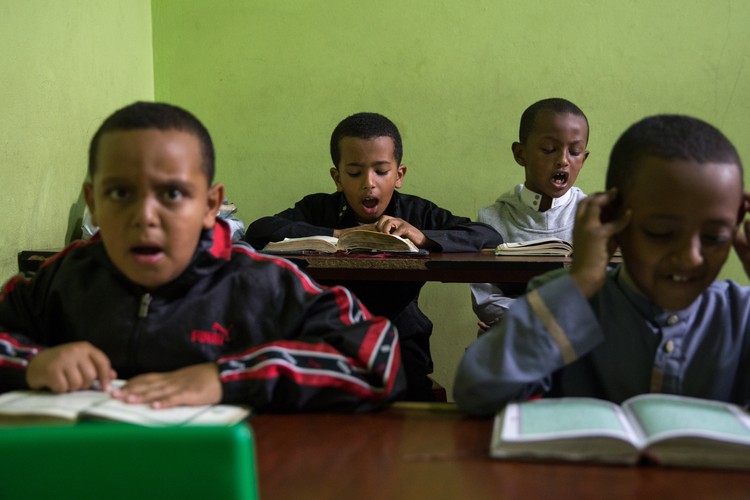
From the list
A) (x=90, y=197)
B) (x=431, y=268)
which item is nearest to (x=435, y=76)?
(x=431, y=268)

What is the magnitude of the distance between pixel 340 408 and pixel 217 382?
A: 18cm

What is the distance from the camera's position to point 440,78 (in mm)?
3580

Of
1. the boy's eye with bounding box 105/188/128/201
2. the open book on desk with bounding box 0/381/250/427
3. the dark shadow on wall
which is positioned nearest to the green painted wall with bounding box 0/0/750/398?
the dark shadow on wall

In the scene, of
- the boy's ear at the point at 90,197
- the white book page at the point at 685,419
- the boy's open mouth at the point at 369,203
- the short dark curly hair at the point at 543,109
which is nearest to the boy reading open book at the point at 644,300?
the white book page at the point at 685,419

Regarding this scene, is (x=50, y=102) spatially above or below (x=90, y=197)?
above

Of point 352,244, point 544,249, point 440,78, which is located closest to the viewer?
point 544,249

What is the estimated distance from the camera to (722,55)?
3.51 metres

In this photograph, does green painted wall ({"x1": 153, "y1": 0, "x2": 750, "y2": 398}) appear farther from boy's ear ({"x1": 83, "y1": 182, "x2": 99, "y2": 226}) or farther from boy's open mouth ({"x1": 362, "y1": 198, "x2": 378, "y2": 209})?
boy's ear ({"x1": 83, "y1": 182, "x2": 99, "y2": 226})

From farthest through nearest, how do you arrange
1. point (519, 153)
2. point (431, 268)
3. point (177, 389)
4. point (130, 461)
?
point (519, 153) → point (431, 268) → point (177, 389) → point (130, 461)

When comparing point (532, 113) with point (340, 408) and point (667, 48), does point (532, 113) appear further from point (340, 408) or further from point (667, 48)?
point (340, 408)

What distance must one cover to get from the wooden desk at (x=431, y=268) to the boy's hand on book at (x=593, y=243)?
2.87 feet

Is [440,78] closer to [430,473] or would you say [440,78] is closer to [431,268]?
[431,268]

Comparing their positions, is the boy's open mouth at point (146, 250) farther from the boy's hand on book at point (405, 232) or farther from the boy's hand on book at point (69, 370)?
the boy's hand on book at point (405, 232)

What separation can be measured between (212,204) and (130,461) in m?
0.93
